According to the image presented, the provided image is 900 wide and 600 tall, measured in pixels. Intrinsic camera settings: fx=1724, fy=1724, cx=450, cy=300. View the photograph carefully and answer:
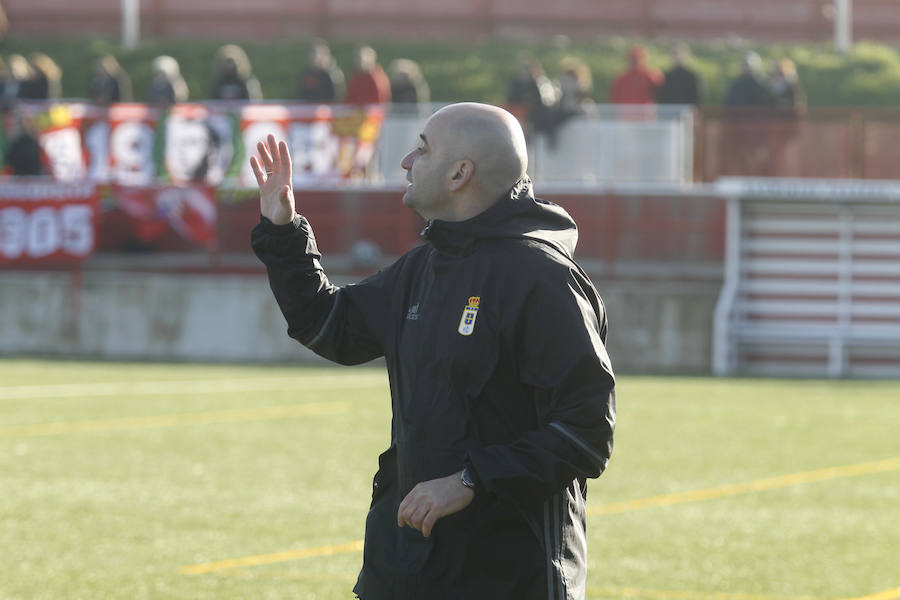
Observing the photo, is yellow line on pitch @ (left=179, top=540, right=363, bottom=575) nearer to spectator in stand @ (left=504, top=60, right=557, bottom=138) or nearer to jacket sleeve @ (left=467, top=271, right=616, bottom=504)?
jacket sleeve @ (left=467, top=271, right=616, bottom=504)

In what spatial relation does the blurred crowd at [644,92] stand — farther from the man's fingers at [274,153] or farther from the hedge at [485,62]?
the man's fingers at [274,153]

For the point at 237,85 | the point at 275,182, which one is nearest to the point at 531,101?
the point at 237,85

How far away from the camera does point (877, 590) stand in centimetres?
746

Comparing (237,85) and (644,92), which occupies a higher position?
(237,85)

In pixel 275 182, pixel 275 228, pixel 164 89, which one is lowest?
pixel 275 228

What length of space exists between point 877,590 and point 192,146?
1836 centimetres

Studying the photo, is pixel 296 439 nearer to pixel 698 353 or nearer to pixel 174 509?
pixel 174 509

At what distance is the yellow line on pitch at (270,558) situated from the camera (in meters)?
7.69

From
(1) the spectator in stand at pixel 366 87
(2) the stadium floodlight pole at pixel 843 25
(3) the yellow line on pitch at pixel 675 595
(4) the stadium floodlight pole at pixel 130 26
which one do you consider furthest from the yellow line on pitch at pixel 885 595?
(4) the stadium floodlight pole at pixel 130 26

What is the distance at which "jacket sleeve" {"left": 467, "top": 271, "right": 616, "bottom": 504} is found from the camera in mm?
3998

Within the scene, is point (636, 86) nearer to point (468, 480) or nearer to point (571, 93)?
point (571, 93)

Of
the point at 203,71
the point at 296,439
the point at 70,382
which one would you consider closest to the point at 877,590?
the point at 296,439

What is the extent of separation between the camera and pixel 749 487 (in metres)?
10.9

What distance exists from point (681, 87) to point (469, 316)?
69.2 feet
